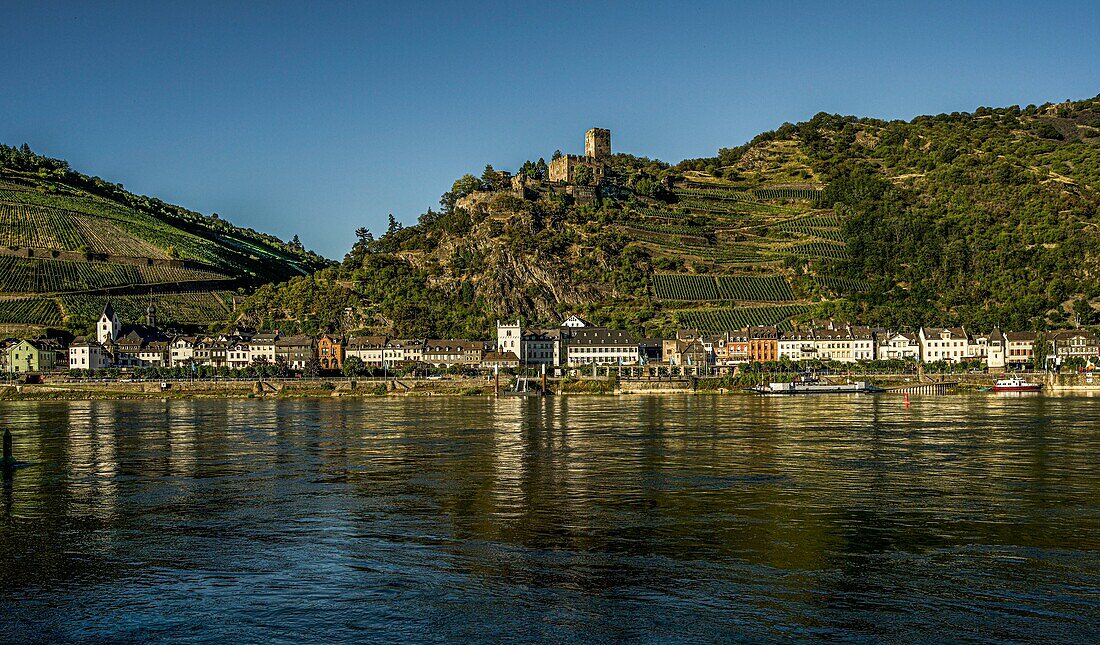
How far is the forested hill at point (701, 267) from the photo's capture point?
504 feet

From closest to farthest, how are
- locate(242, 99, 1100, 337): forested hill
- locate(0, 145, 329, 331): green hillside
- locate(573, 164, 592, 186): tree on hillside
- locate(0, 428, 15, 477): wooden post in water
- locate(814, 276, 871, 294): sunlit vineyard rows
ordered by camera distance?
locate(0, 428, 15, 477): wooden post in water → locate(0, 145, 329, 331): green hillside → locate(242, 99, 1100, 337): forested hill → locate(814, 276, 871, 294): sunlit vineyard rows → locate(573, 164, 592, 186): tree on hillside

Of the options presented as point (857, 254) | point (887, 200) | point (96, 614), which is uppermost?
point (887, 200)

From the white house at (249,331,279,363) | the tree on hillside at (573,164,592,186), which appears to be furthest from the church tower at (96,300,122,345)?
the tree on hillside at (573,164,592,186)

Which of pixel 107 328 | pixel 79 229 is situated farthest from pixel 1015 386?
pixel 79 229

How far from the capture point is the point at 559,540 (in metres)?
26.1

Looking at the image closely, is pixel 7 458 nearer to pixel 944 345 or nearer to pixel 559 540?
pixel 559 540

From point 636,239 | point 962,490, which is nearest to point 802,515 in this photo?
point 962,490

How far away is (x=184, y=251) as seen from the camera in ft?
628

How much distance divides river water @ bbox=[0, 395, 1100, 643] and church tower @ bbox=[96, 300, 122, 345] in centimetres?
9959

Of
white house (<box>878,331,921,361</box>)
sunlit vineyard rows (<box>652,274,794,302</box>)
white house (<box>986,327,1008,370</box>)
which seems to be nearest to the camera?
white house (<box>986,327,1008,370</box>)

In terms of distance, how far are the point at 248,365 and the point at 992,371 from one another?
100.0 metres

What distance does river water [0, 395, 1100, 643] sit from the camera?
19125 mm

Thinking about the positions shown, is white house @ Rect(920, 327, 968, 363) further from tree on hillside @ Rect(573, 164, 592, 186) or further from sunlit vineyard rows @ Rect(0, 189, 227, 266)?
sunlit vineyard rows @ Rect(0, 189, 227, 266)

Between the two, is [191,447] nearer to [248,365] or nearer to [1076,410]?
[1076,410]
